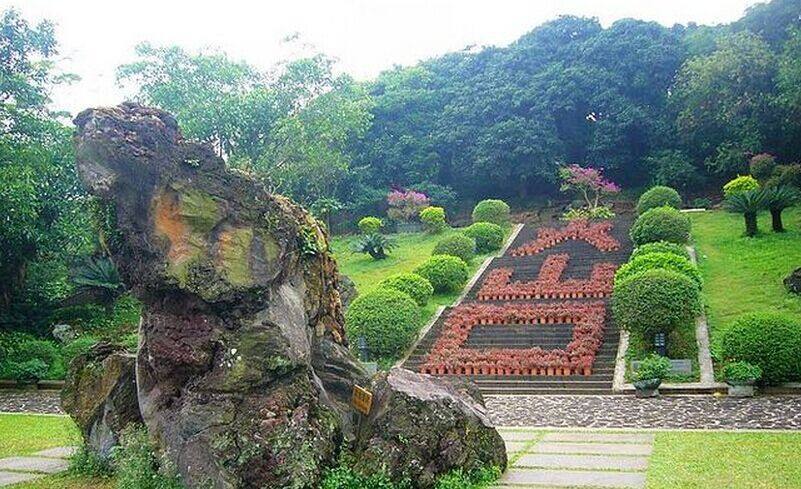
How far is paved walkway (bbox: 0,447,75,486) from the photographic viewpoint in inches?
318

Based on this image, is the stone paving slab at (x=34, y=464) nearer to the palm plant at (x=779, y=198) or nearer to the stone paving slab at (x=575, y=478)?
the stone paving slab at (x=575, y=478)

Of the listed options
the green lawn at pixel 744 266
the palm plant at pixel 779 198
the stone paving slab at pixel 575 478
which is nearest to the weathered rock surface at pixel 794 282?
the green lawn at pixel 744 266

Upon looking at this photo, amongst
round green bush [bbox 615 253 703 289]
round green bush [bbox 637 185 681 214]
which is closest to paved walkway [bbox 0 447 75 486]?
round green bush [bbox 615 253 703 289]

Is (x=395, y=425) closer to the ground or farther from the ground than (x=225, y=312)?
closer to the ground

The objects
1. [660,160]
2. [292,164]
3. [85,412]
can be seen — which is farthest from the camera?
[660,160]

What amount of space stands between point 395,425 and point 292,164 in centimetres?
1890

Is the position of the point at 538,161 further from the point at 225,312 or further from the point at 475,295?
the point at 225,312

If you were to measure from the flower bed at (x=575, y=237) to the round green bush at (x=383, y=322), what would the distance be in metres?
9.07

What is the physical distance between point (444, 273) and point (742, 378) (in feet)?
34.4

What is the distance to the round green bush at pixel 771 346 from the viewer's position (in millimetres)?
11742

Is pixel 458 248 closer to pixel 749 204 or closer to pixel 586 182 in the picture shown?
pixel 749 204

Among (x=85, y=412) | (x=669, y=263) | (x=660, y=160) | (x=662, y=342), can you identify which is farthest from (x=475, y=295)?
(x=660, y=160)

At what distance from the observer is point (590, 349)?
15.1 metres

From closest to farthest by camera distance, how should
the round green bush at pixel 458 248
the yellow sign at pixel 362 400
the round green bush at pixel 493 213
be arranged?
the yellow sign at pixel 362 400, the round green bush at pixel 458 248, the round green bush at pixel 493 213
